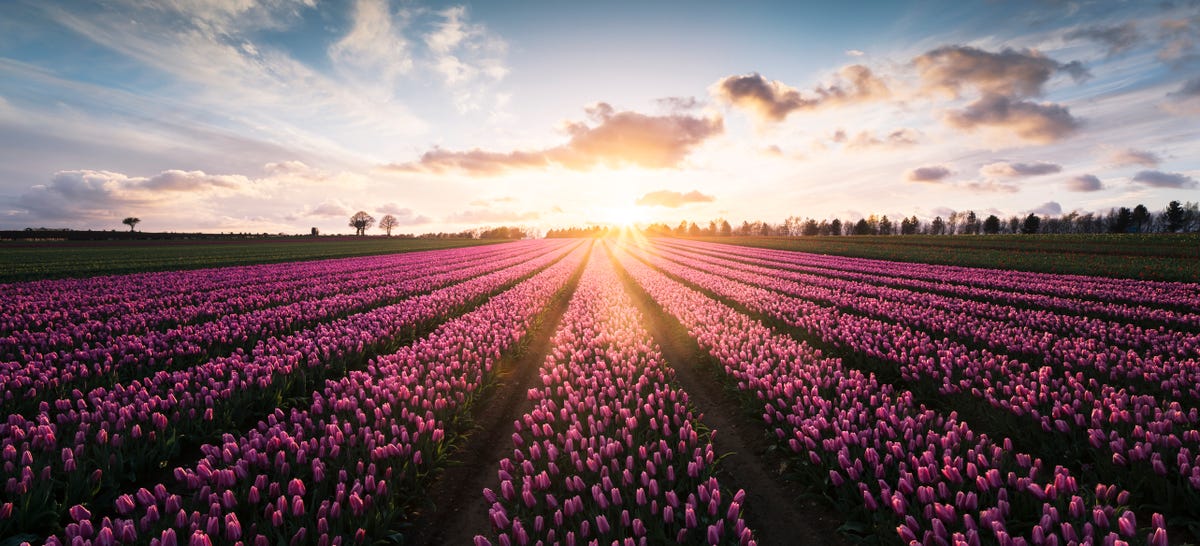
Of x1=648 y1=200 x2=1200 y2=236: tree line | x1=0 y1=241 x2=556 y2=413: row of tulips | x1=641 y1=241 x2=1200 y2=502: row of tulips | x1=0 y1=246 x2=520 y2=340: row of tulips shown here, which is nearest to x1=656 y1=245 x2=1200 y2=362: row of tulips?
x1=641 y1=241 x2=1200 y2=502: row of tulips

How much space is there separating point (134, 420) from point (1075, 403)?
33.5ft

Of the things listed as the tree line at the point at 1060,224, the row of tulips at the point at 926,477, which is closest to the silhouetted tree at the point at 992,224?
the tree line at the point at 1060,224

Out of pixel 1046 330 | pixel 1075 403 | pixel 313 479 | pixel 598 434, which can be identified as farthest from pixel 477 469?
pixel 1046 330

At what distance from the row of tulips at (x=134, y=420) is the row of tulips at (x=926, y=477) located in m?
6.34

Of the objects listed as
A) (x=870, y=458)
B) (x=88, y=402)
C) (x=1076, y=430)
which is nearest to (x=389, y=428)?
(x=88, y=402)

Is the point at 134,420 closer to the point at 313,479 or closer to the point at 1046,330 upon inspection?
the point at 313,479

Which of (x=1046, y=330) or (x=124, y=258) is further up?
(x=124, y=258)

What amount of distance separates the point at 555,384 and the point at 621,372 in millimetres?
985

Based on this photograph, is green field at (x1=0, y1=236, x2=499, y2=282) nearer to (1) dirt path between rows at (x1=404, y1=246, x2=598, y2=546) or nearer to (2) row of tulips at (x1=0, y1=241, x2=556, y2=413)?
(2) row of tulips at (x1=0, y1=241, x2=556, y2=413)

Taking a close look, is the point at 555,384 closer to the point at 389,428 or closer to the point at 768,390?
the point at 389,428

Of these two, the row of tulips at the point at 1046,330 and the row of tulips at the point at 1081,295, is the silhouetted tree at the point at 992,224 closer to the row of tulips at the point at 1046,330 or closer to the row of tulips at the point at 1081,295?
the row of tulips at the point at 1081,295

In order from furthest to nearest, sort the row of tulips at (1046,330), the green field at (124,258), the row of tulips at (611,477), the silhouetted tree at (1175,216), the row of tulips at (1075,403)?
the silhouetted tree at (1175,216), the green field at (124,258), the row of tulips at (1046,330), the row of tulips at (1075,403), the row of tulips at (611,477)

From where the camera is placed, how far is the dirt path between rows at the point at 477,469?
13.6 ft

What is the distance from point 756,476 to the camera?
500 cm
